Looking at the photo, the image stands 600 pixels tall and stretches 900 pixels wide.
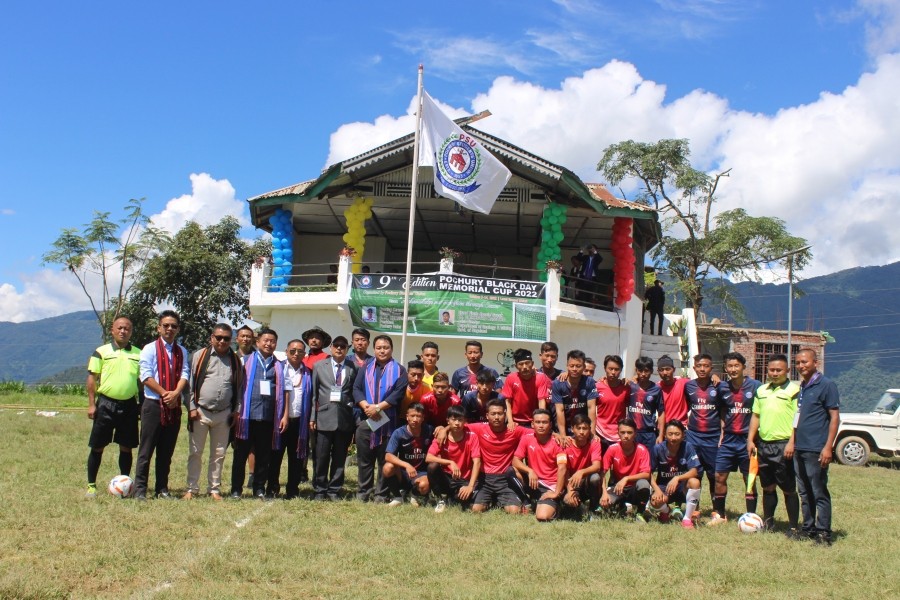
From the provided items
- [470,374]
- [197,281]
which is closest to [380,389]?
[470,374]

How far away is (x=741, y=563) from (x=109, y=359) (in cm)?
580

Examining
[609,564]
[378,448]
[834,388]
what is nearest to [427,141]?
[378,448]

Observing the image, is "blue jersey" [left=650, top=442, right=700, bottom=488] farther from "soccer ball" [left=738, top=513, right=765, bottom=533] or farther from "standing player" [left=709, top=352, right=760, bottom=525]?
"soccer ball" [left=738, top=513, right=765, bottom=533]

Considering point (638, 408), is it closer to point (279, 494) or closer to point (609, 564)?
point (609, 564)

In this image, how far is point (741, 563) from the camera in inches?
231

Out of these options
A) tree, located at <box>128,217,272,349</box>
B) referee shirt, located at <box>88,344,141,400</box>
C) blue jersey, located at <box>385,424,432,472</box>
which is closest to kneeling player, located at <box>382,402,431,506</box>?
blue jersey, located at <box>385,424,432,472</box>

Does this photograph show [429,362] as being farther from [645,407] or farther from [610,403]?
[645,407]

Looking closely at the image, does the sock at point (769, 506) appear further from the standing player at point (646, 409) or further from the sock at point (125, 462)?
the sock at point (125, 462)

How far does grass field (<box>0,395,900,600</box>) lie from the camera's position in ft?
16.1

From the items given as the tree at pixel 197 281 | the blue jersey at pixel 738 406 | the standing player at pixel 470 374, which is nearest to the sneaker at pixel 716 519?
the blue jersey at pixel 738 406

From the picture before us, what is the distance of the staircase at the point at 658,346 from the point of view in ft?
62.9

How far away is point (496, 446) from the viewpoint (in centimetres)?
786

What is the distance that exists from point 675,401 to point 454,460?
2447mm

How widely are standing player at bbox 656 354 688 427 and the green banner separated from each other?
7420 mm
